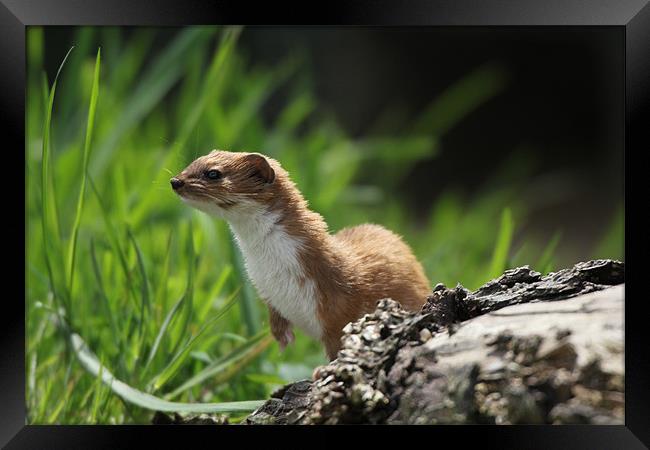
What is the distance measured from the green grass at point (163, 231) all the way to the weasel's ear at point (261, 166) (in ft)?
0.58

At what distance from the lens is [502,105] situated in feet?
18.1

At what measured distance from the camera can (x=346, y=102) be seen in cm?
531

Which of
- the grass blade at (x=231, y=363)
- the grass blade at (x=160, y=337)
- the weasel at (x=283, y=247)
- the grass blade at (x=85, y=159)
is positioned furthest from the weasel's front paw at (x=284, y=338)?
the grass blade at (x=85, y=159)

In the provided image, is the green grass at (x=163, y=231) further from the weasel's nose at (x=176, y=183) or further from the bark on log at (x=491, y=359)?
the bark on log at (x=491, y=359)

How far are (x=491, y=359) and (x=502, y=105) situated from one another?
4.60 meters

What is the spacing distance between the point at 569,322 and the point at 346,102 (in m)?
4.27

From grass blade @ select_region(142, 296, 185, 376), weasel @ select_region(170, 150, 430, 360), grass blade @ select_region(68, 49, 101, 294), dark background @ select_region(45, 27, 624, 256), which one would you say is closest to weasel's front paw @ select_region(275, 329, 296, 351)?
weasel @ select_region(170, 150, 430, 360)

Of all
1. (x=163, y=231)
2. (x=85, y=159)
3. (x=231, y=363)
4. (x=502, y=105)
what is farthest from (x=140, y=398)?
(x=502, y=105)

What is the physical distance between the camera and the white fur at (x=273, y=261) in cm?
144

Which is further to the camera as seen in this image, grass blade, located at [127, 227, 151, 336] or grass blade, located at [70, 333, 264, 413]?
grass blade, located at [127, 227, 151, 336]

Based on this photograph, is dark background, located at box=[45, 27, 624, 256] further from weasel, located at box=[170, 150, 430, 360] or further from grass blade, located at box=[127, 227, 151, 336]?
weasel, located at box=[170, 150, 430, 360]

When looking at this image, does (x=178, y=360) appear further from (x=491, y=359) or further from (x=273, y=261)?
(x=491, y=359)

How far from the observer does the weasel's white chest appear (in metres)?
1.44

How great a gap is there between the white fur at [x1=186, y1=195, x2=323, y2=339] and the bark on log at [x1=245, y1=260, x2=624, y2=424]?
156 mm
